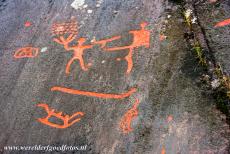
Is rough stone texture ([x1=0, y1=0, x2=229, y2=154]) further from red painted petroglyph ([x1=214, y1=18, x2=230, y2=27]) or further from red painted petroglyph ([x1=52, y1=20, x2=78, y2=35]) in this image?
red painted petroglyph ([x1=214, y1=18, x2=230, y2=27])

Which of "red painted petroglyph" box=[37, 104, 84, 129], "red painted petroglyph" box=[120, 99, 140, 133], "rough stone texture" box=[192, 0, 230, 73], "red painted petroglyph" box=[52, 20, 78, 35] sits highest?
"rough stone texture" box=[192, 0, 230, 73]

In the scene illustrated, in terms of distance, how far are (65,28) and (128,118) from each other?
4.30ft

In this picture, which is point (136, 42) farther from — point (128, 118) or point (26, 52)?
point (26, 52)

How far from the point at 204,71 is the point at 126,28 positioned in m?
0.94

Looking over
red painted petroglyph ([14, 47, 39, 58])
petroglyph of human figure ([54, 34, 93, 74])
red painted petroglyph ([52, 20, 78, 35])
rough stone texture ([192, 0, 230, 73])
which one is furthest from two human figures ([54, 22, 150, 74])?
rough stone texture ([192, 0, 230, 73])

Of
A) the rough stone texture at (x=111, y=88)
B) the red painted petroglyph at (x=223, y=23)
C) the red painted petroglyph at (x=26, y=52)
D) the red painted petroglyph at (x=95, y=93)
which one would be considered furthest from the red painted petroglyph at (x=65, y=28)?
the red painted petroglyph at (x=223, y=23)

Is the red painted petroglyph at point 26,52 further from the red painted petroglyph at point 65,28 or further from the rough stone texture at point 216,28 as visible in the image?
the rough stone texture at point 216,28

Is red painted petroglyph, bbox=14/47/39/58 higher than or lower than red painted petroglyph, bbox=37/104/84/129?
higher

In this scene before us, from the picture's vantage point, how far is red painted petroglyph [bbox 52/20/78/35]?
10.8 ft

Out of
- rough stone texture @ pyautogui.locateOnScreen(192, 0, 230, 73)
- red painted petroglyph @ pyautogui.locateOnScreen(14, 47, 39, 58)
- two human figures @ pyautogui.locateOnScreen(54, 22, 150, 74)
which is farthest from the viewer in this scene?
red painted petroglyph @ pyautogui.locateOnScreen(14, 47, 39, 58)

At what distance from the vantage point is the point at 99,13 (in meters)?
3.38

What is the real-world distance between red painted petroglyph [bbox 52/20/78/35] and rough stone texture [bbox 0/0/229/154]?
0.20 ft

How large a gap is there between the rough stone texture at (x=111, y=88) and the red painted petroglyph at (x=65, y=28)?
2.4 inches

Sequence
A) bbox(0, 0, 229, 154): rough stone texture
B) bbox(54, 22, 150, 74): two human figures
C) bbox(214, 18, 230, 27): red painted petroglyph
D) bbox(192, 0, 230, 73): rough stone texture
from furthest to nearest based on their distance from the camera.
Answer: bbox(54, 22, 150, 74): two human figures, bbox(214, 18, 230, 27): red painted petroglyph, bbox(192, 0, 230, 73): rough stone texture, bbox(0, 0, 229, 154): rough stone texture
